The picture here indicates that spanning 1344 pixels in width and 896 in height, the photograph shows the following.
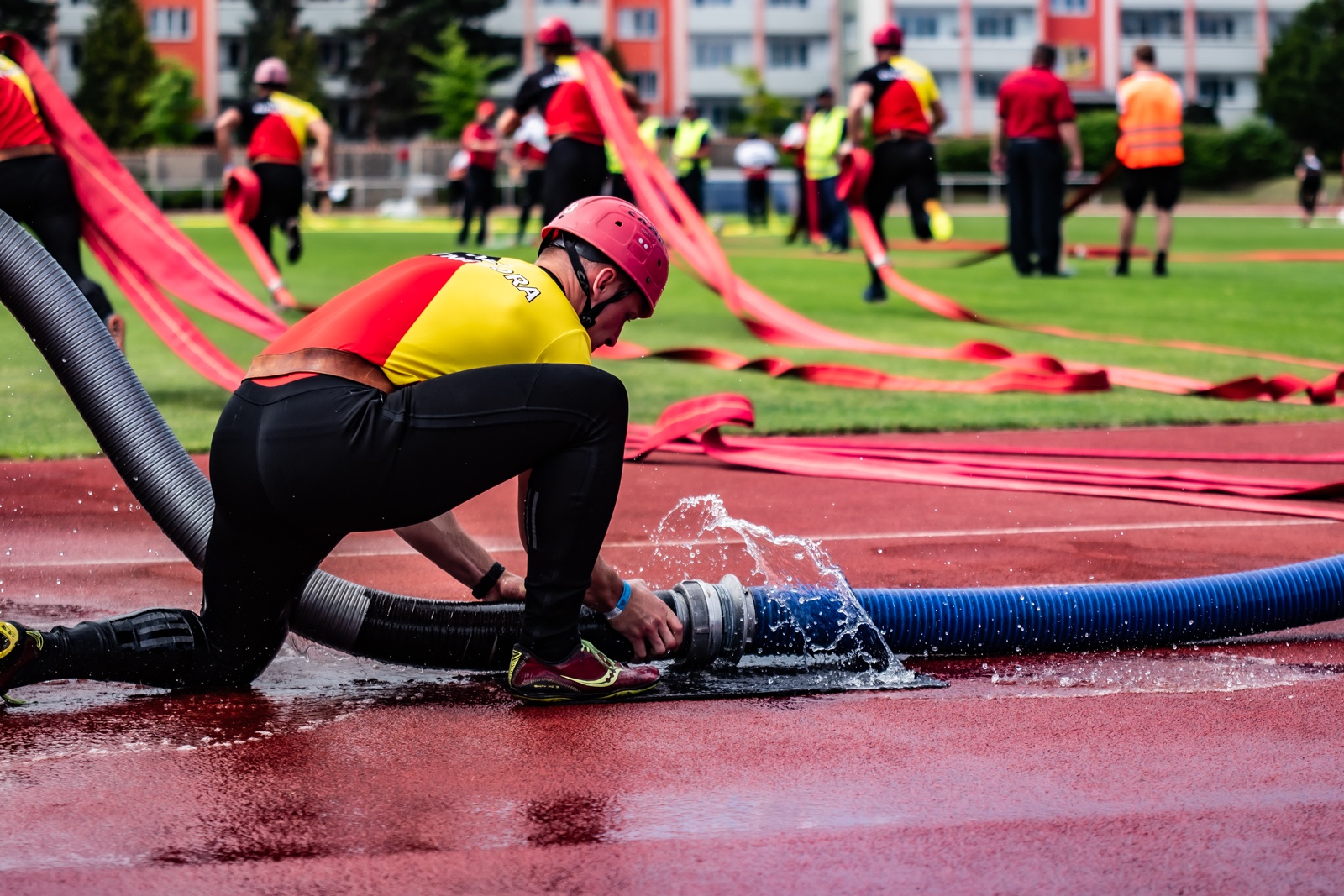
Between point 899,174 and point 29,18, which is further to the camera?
point 29,18

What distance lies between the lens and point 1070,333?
38.8 feet

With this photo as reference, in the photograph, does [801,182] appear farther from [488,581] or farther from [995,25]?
[995,25]

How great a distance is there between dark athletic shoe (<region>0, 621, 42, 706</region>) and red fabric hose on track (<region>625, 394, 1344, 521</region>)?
150 inches

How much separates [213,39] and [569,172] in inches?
2642

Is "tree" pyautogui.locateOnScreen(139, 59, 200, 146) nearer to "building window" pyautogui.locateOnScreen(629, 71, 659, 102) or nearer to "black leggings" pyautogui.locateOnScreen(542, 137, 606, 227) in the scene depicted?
"building window" pyautogui.locateOnScreen(629, 71, 659, 102)

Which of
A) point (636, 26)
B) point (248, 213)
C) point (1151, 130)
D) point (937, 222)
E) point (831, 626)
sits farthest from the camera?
point (636, 26)

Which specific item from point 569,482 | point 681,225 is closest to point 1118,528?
point 569,482

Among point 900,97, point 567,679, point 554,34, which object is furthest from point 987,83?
point 567,679

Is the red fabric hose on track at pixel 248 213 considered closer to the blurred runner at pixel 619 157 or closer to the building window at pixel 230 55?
the blurred runner at pixel 619 157

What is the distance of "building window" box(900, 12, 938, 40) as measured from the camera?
76.4 meters

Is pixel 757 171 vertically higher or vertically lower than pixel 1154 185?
higher

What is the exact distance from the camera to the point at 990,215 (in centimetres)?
4072

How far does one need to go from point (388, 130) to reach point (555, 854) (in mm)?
69191

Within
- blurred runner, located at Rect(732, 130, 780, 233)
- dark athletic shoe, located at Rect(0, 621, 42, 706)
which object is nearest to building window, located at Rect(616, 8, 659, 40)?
blurred runner, located at Rect(732, 130, 780, 233)
